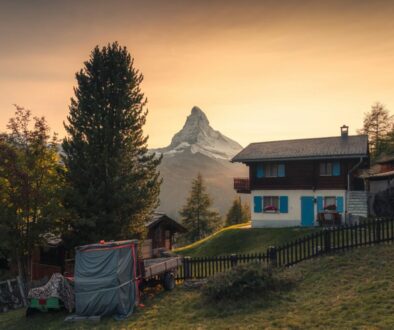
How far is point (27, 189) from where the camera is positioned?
19.6 m

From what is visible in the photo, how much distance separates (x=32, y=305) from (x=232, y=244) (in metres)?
20.5

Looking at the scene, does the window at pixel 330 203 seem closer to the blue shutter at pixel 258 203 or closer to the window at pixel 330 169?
the window at pixel 330 169

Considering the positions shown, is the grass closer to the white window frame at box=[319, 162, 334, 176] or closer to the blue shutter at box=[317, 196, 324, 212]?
the blue shutter at box=[317, 196, 324, 212]

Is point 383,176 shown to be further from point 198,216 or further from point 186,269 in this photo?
point 198,216

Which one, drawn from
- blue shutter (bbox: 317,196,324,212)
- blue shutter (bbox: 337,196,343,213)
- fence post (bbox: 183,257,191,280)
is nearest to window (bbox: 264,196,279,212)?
blue shutter (bbox: 317,196,324,212)

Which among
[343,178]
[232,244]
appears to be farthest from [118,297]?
[343,178]

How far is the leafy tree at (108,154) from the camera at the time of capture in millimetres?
22859

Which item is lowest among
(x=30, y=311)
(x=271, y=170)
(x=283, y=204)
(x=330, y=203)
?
(x=30, y=311)

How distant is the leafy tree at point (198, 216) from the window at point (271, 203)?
78.3 feet

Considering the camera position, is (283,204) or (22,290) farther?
(283,204)

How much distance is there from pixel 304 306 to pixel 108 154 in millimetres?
15746

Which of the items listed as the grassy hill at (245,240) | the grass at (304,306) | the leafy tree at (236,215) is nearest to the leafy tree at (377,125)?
the leafy tree at (236,215)

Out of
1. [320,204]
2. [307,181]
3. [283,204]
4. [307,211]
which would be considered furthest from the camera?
[283,204]

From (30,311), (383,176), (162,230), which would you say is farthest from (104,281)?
(383,176)
